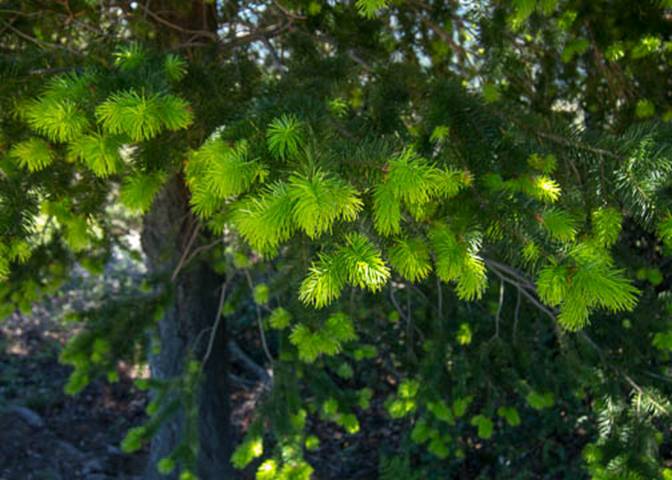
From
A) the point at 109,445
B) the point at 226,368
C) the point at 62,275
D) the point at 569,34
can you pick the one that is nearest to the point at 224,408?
the point at 226,368

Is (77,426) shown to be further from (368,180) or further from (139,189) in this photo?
(368,180)

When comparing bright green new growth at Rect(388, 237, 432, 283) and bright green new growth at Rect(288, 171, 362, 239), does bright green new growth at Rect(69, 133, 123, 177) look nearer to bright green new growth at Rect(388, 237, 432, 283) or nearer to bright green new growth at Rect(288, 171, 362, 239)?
bright green new growth at Rect(288, 171, 362, 239)

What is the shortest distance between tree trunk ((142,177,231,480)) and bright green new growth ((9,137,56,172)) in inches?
70.9

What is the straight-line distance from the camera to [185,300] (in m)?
4.00

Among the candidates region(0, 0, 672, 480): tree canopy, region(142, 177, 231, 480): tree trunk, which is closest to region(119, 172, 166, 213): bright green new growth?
region(0, 0, 672, 480): tree canopy

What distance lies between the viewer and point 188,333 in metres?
4.02

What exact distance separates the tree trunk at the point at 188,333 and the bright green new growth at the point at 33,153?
1.80m

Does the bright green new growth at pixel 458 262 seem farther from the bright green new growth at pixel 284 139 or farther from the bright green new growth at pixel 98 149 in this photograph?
the bright green new growth at pixel 98 149

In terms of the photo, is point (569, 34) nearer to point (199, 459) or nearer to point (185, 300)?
point (185, 300)

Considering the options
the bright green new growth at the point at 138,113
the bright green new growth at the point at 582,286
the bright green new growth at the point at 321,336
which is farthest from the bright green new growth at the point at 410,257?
the bright green new growth at the point at 321,336

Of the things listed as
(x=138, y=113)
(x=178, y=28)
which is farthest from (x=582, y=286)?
(x=178, y=28)

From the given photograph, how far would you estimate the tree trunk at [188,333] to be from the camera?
12.6 feet

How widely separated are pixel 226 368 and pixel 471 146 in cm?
304

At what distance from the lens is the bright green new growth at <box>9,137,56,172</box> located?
1859 mm
